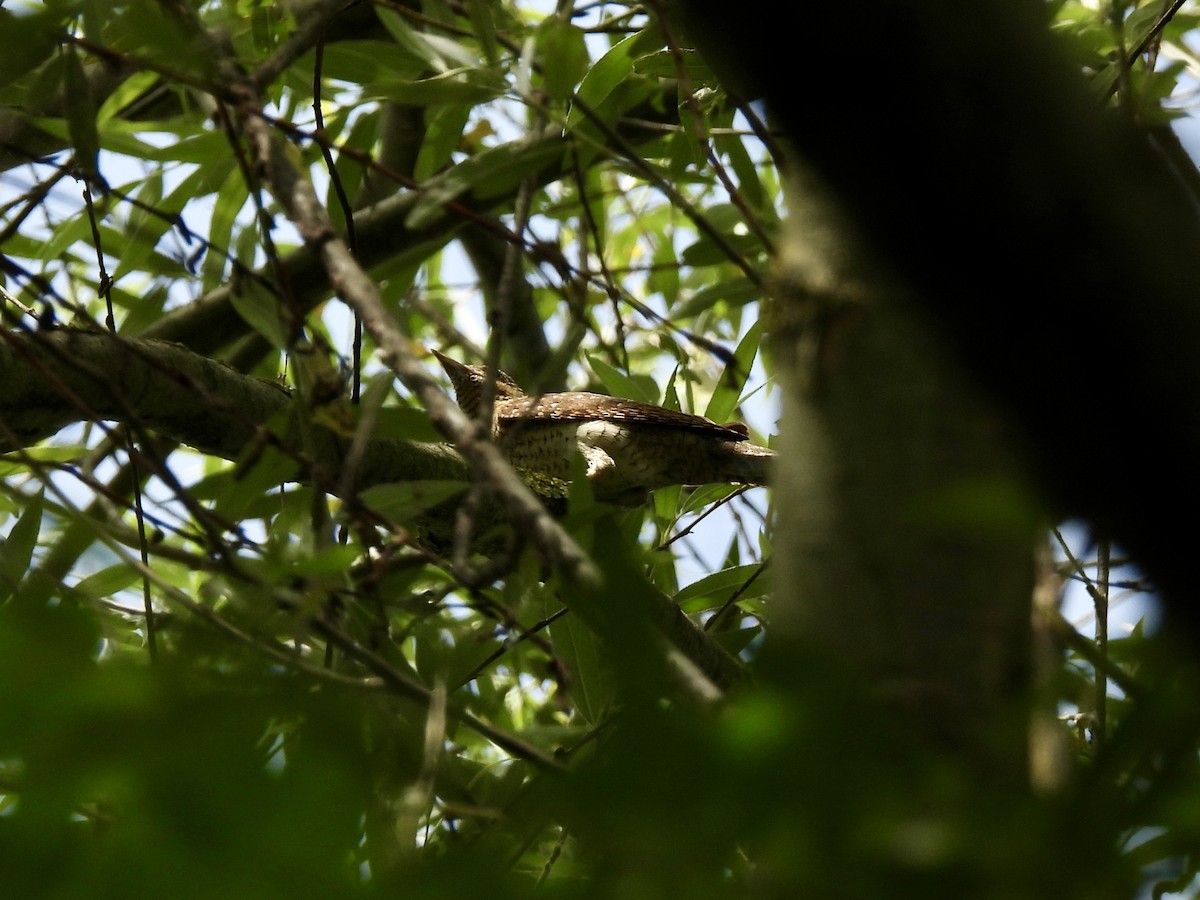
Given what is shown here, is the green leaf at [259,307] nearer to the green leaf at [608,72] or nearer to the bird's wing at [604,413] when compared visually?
the green leaf at [608,72]

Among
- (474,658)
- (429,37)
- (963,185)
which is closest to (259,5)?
(429,37)

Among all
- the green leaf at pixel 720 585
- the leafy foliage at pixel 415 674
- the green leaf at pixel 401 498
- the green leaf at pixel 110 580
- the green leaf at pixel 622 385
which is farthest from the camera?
the green leaf at pixel 622 385

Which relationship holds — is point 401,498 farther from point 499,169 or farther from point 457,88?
point 457,88

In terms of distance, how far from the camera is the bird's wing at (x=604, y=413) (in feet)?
13.5

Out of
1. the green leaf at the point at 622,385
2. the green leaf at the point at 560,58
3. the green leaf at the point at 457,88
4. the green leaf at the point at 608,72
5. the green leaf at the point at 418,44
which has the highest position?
the green leaf at the point at 608,72

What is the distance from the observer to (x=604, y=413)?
14.6 feet

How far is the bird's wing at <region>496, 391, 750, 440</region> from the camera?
13.5 feet

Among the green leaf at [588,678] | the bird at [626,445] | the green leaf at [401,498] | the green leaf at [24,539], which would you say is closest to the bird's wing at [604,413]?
the bird at [626,445]

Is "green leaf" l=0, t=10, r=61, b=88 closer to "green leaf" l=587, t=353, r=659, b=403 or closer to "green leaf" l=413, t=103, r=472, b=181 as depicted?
"green leaf" l=413, t=103, r=472, b=181

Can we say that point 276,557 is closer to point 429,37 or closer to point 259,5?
point 429,37

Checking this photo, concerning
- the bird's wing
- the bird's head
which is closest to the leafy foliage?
the bird's wing

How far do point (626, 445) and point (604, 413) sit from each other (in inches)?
5.9

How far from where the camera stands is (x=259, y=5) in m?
2.89

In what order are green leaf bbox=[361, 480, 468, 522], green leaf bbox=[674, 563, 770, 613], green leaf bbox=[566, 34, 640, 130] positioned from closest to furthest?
green leaf bbox=[361, 480, 468, 522] < green leaf bbox=[566, 34, 640, 130] < green leaf bbox=[674, 563, 770, 613]
